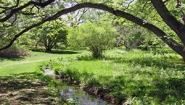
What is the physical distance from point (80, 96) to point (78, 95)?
0.25 meters

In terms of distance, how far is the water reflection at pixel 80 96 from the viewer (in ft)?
38.6

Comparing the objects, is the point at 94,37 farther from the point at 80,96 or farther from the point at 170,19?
the point at 170,19

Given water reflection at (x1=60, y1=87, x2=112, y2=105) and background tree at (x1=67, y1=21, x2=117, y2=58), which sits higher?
background tree at (x1=67, y1=21, x2=117, y2=58)

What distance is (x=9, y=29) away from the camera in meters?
15.8

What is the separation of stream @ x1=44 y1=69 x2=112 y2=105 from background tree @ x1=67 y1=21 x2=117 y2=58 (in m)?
12.9

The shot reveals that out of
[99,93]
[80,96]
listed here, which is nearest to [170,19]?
[99,93]

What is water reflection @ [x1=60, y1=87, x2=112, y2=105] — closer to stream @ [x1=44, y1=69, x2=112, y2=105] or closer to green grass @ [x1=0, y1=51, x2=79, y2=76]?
stream @ [x1=44, y1=69, x2=112, y2=105]

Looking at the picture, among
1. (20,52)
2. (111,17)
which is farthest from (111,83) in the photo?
(20,52)

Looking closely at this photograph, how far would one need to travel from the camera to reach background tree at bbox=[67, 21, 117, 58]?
2883 cm

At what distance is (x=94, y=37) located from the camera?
2878 centimetres

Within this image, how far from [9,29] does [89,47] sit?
48.9 feet

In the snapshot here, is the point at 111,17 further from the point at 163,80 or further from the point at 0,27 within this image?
the point at 0,27

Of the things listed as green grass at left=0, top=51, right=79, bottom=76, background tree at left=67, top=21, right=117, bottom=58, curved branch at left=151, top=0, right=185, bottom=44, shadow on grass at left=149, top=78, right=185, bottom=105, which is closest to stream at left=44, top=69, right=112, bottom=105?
shadow on grass at left=149, top=78, right=185, bottom=105

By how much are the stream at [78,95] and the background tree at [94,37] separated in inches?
508
